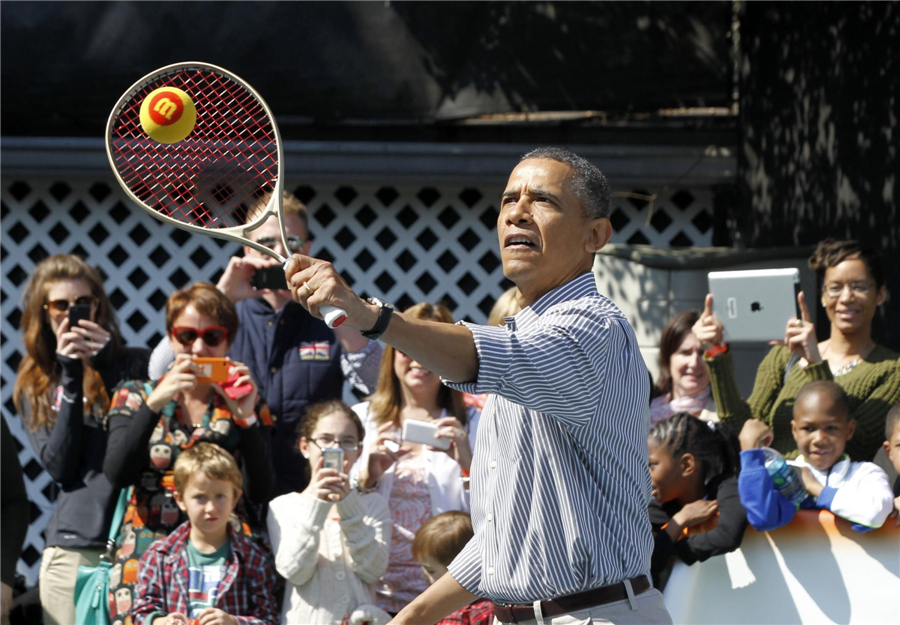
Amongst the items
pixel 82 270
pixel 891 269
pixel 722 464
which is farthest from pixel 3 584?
pixel 891 269

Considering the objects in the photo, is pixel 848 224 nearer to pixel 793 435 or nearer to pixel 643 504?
pixel 793 435

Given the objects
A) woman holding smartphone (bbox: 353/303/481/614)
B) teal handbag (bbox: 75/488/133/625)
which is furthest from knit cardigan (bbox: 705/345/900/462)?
teal handbag (bbox: 75/488/133/625)

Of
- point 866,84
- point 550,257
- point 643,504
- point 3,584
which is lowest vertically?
point 3,584

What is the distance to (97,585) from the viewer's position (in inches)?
165

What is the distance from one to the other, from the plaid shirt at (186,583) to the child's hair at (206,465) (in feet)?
0.64

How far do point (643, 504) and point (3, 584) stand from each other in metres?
2.95

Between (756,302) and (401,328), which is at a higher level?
(401,328)

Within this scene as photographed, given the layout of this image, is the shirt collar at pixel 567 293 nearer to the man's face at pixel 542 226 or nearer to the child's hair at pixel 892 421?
A: the man's face at pixel 542 226

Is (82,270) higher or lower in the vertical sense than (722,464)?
higher

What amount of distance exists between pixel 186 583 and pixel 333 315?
7.61 feet

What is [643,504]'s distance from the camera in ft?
8.18

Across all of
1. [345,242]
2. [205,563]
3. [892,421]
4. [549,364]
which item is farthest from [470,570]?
[345,242]

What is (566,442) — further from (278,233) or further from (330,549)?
(278,233)

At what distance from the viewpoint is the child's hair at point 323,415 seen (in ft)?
14.2
